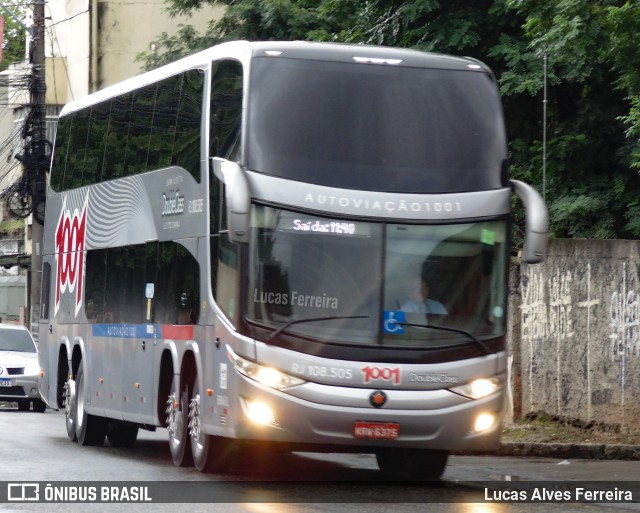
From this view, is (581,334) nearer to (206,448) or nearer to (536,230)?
(536,230)

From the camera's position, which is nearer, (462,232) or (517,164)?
(462,232)

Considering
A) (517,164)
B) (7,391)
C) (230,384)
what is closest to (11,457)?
(230,384)

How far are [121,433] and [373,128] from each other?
7.31 m

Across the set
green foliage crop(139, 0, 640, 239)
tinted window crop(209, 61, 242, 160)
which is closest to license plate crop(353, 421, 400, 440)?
tinted window crop(209, 61, 242, 160)

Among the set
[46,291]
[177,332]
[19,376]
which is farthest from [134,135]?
[19,376]

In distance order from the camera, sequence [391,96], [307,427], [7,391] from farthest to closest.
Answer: [7,391] → [391,96] → [307,427]

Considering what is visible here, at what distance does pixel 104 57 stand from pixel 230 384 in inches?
1283

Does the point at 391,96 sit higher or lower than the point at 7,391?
higher

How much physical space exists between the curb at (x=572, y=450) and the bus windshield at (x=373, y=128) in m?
4.15

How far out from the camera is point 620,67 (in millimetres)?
14914

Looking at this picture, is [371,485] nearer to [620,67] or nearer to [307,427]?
[307,427]

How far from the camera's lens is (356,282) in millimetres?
12328

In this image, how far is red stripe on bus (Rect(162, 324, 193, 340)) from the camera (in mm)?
14109

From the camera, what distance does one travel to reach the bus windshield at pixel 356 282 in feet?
40.3
